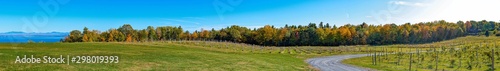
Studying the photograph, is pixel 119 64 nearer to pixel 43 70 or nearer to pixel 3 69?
pixel 43 70

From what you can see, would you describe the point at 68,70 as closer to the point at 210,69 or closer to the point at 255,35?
the point at 210,69

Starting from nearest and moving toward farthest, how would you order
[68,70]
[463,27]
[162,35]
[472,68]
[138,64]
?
[68,70] < [138,64] < [472,68] < [162,35] < [463,27]

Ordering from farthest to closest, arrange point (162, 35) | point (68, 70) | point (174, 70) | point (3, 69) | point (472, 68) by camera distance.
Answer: point (162, 35)
point (472, 68)
point (174, 70)
point (68, 70)
point (3, 69)

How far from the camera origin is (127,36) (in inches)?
6093

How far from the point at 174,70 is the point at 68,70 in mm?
6376

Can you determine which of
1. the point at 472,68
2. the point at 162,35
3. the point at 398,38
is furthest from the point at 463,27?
the point at 472,68

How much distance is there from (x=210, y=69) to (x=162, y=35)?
14629 centimetres

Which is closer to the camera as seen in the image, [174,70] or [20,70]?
[20,70]

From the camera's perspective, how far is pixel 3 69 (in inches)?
756

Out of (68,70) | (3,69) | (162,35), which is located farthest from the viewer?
(162,35)

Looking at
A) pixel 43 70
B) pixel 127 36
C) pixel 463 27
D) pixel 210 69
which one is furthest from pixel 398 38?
pixel 43 70

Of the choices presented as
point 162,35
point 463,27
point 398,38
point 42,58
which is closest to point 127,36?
point 162,35

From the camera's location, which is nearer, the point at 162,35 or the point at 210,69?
the point at 210,69

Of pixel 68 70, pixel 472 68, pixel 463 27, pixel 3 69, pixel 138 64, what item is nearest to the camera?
pixel 3 69
